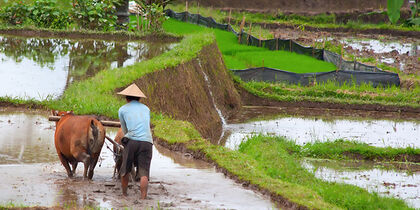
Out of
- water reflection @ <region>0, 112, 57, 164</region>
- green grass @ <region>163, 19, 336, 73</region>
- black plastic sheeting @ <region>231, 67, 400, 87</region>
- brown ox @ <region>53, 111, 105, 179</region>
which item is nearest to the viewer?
brown ox @ <region>53, 111, 105, 179</region>

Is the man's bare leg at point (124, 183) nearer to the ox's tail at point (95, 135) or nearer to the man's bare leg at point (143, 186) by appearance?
the man's bare leg at point (143, 186)

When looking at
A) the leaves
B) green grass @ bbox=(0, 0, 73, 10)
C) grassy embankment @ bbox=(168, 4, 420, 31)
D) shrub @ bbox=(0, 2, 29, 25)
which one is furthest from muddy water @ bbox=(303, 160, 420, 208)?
grassy embankment @ bbox=(168, 4, 420, 31)

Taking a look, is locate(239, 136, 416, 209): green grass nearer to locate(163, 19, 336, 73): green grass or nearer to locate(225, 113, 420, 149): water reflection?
locate(225, 113, 420, 149): water reflection

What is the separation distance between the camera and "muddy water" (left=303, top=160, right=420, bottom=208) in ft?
32.9

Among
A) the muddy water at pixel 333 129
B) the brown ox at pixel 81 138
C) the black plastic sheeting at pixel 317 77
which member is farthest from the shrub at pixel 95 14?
the brown ox at pixel 81 138

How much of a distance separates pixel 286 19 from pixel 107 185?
3321 cm

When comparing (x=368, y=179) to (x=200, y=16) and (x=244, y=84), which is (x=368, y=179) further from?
(x=200, y=16)

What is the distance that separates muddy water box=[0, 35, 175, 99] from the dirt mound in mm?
2036

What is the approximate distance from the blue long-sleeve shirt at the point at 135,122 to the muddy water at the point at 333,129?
6.90 metres

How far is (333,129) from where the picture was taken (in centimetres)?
1648

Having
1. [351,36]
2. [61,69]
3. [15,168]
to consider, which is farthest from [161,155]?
[351,36]

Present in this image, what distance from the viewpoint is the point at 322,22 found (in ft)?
130

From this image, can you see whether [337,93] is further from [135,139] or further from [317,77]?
[135,139]

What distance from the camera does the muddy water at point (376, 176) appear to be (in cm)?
1004
